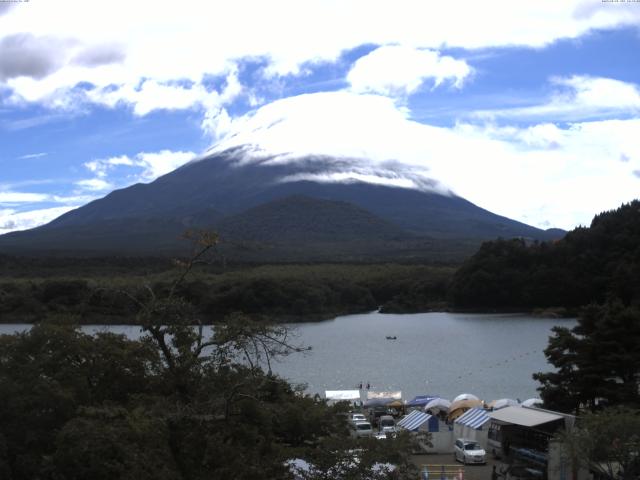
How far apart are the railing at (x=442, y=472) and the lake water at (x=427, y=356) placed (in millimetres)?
8733

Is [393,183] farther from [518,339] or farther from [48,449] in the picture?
[48,449]

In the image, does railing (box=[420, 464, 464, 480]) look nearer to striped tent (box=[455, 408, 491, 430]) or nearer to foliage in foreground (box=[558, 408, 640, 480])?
striped tent (box=[455, 408, 491, 430])

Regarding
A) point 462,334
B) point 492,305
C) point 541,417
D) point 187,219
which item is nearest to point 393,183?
point 187,219

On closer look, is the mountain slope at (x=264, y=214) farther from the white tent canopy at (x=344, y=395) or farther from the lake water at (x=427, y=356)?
the white tent canopy at (x=344, y=395)

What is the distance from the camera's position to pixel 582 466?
12.7 m

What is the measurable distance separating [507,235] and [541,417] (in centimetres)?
13705

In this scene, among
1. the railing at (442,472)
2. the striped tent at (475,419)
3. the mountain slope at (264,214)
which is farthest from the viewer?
the mountain slope at (264,214)

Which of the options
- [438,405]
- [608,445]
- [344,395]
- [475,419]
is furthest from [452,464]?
[344,395]

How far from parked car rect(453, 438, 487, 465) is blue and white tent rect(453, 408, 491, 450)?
595 mm

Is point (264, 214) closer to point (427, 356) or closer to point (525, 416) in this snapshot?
point (427, 356)

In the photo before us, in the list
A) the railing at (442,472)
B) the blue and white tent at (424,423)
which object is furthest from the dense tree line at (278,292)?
the railing at (442,472)

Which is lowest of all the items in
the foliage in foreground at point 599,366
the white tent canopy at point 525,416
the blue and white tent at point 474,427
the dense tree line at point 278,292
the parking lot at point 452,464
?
the parking lot at point 452,464

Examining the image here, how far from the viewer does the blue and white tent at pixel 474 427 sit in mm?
17109

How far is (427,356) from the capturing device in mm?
38156
